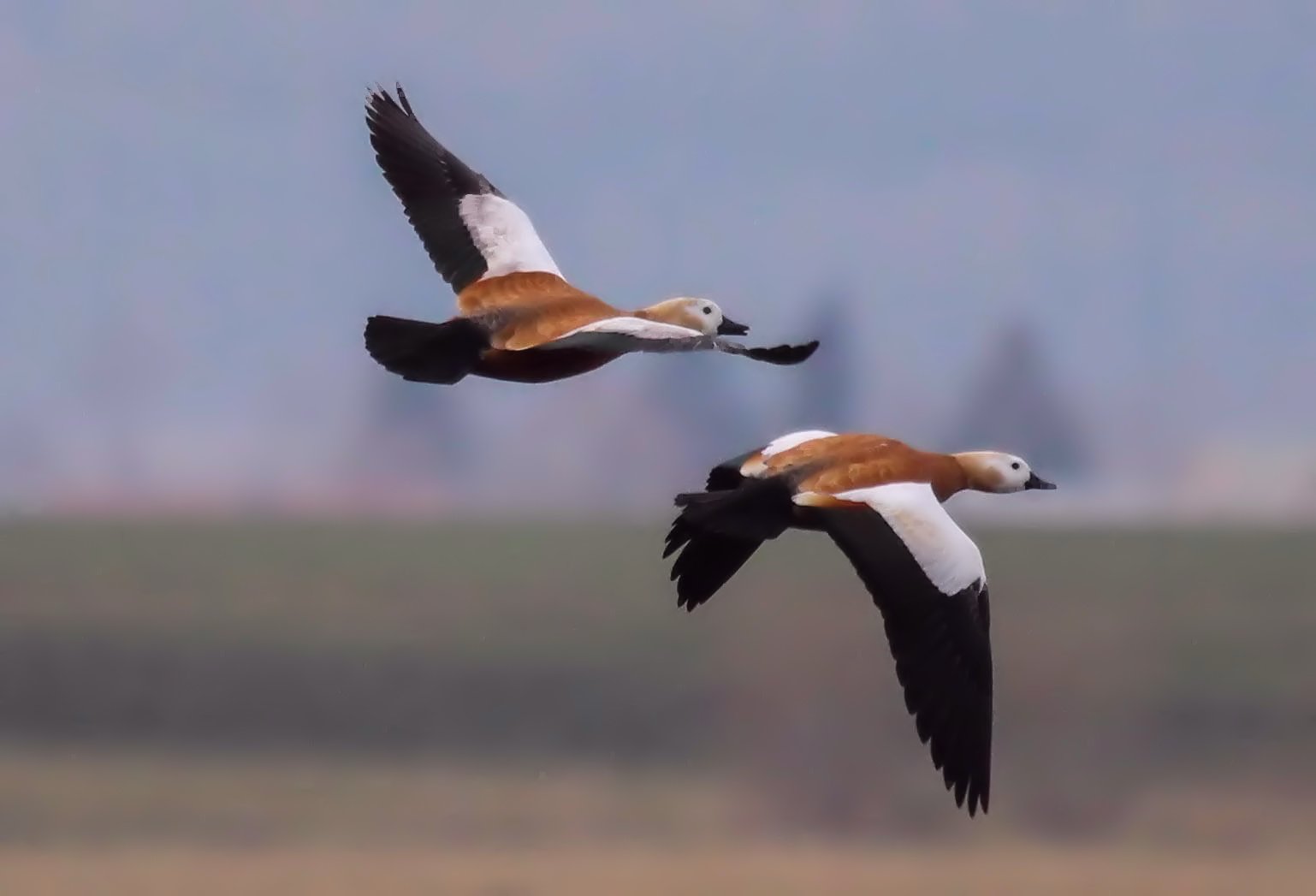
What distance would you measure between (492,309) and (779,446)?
83 cm

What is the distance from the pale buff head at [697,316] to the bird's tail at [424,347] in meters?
0.45

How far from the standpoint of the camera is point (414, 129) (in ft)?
21.5

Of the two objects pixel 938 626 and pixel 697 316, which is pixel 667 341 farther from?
pixel 938 626

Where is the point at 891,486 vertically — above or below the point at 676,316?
below

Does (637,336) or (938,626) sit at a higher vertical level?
(637,336)

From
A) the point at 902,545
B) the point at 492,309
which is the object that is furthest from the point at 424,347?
the point at 902,545

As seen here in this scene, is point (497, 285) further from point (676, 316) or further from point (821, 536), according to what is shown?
point (821, 536)

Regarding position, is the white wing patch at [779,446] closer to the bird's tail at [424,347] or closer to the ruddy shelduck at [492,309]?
the ruddy shelduck at [492,309]

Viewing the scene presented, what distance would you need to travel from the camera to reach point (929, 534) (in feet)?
16.2

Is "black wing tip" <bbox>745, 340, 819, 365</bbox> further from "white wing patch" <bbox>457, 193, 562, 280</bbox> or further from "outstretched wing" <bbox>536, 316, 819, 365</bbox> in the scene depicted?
"white wing patch" <bbox>457, 193, 562, 280</bbox>

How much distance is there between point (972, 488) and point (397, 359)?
4.44 feet

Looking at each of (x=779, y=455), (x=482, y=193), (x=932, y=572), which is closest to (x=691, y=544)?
(x=779, y=455)

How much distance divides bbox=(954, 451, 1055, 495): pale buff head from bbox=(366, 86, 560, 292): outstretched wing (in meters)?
1.22

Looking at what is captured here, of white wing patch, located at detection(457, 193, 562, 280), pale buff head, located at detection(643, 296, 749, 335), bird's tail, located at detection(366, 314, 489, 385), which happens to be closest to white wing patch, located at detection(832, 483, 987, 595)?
pale buff head, located at detection(643, 296, 749, 335)
